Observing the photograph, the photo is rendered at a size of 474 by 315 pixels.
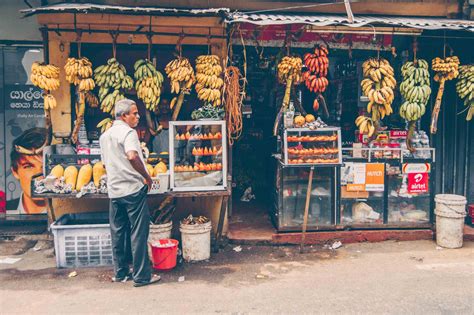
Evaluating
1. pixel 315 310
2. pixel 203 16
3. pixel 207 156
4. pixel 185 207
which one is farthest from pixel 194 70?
pixel 315 310

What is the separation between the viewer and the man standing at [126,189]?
5.56 metres

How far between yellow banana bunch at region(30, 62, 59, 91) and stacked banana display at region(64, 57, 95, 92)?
21 centimetres

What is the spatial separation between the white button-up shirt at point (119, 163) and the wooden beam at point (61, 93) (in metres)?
1.93

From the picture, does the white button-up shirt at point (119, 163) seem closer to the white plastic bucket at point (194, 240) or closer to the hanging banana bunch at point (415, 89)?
the white plastic bucket at point (194, 240)

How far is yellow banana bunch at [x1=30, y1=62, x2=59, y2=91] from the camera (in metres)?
6.76

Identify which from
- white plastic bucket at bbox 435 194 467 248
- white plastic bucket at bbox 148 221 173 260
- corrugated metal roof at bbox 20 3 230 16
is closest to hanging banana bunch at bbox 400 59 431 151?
white plastic bucket at bbox 435 194 467 248

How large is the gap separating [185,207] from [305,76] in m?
2.85

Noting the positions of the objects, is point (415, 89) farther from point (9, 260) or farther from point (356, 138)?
point (9, 260)

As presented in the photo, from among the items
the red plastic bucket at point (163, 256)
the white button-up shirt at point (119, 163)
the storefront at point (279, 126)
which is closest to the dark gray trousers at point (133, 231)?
the white button-up shirt at point (119, 163)

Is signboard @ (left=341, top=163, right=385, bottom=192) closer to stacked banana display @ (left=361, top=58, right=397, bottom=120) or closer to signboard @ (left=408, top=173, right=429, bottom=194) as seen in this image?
signboard @ (left=408, top=173, right=429, bottom=194)

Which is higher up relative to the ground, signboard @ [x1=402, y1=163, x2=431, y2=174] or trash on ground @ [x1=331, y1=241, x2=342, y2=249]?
signboard @ [x1=402, y1=163, x2=431, y2=174]

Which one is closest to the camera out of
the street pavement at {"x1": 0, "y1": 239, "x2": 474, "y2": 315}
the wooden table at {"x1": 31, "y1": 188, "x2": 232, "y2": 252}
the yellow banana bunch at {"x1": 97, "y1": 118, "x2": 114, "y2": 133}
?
the street pavement at {"x1": 0, "y1": 239, "x2": 474, "y2": 315}

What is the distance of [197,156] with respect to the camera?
6930mm

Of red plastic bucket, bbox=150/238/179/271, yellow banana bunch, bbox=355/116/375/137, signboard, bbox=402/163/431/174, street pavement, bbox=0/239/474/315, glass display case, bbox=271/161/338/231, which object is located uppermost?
yellow banana bunch, bbox=355/116/375/137
